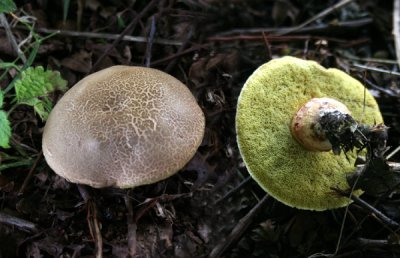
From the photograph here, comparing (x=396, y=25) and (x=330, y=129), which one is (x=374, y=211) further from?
(x=396, y=25)

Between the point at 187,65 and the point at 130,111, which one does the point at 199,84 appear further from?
the point at 130,111

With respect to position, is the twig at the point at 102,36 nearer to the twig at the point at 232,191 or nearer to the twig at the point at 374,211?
the twig at the point at 232,191

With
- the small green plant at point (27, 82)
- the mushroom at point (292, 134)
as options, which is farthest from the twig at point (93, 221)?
the mushroom at point (292, 134)

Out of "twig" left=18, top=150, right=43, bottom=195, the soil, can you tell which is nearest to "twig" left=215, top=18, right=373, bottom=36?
the soil

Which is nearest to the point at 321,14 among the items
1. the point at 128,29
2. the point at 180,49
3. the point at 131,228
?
the point at 180,49

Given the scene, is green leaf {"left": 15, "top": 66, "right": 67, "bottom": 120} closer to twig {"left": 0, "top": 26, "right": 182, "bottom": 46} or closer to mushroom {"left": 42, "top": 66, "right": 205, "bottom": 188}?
mushroom {"left": 42, "top": 66, "right": 205, "bottom": 188}

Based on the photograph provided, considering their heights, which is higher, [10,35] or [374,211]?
[10,35]
